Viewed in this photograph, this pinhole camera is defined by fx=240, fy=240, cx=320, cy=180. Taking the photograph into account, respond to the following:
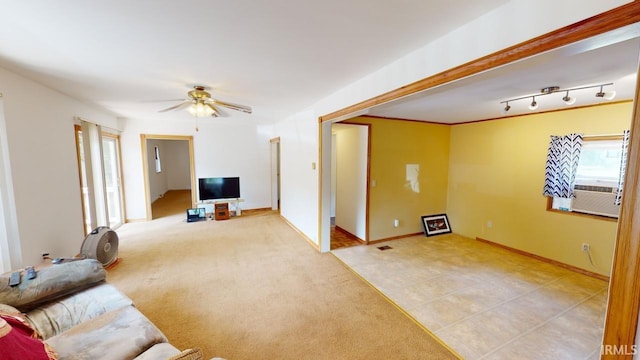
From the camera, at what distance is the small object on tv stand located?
5.63m

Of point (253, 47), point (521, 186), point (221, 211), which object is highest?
point (253, 47)

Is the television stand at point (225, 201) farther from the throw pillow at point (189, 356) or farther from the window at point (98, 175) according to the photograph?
the throw pillow at point (189, 356)

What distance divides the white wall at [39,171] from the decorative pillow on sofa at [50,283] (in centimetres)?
126

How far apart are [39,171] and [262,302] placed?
2.96 m

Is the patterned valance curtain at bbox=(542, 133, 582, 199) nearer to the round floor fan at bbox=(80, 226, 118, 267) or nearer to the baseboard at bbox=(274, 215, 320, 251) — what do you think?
the baseboard at bbox=(274, 215, 320, 251)

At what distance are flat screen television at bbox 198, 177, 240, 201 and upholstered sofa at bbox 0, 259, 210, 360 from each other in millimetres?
3801

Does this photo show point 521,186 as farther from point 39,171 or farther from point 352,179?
point 39,171

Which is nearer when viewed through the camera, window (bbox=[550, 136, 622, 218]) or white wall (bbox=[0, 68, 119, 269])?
white wall (bbox=[0, 68, 119, 269])

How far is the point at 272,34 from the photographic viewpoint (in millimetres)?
1690

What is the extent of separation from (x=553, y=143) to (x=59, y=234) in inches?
270

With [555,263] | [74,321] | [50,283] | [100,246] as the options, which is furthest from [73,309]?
[555,263]

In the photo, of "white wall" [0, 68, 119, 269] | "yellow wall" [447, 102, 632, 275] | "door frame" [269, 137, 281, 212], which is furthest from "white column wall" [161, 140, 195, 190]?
"yellow wall" [447, 102, 632, 275]

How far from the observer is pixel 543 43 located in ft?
3.88

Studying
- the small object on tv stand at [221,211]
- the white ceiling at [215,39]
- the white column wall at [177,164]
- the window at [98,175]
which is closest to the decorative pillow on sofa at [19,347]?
the white ceiling at [215,39]
